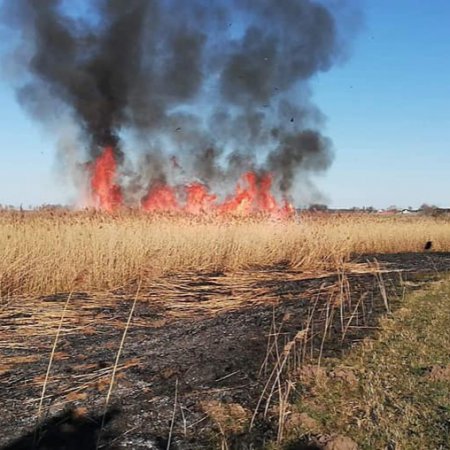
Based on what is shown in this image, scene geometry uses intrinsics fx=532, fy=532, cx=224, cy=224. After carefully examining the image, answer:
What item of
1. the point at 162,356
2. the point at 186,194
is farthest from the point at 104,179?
the point at 162,356

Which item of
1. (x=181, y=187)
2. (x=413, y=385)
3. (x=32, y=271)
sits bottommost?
(x=413, y=385)

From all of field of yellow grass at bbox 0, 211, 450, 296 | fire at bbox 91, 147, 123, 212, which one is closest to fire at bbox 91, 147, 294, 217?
fire at bbox 91, 147, 123, 212

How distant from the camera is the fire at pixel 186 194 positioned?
25797 millimetres

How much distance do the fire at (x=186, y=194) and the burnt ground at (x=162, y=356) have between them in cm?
1779

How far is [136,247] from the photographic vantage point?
9.59 m

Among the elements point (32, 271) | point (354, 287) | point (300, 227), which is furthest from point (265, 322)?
point (300, 227)

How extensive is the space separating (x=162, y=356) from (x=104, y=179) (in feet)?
72.8

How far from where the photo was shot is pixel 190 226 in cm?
1242

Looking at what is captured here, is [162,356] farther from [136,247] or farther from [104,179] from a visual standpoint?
[104,179]

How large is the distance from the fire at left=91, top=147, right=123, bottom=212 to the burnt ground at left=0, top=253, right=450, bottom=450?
18130mm

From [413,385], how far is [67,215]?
928 centimetres

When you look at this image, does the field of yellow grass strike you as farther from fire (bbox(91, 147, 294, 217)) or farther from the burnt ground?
fire (bbox(91, 147, 294, 217))

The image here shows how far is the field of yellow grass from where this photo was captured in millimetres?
8055

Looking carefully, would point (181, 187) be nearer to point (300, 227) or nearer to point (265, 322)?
point (300, 227)
